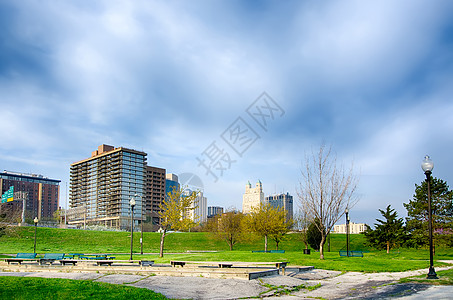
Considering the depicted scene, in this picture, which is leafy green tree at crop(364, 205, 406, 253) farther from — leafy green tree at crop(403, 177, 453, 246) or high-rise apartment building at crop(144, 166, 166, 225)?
high-rise apartment building at crop(144, 166, 166, 225)

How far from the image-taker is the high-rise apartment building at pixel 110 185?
149875 millimetres

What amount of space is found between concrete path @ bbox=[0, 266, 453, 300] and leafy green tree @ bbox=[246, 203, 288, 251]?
81.1ft

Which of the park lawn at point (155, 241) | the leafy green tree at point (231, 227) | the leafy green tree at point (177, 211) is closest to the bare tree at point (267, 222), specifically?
the leafy green tree at point (231, 227)

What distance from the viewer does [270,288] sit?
13.0 meters

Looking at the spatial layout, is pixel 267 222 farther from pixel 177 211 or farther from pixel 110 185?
pixel 110 185

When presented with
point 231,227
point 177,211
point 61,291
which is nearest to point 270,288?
point 61,291

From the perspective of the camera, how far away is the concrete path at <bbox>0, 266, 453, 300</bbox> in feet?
38.4

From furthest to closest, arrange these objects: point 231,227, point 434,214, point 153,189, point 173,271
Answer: point 153,189 < point 231,227 < point 434,214 < point 173,271

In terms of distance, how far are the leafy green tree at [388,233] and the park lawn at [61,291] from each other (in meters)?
36.8

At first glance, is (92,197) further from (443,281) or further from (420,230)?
(443,281)

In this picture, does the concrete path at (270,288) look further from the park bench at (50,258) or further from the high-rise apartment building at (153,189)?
the high-rise apartment building at (153,189)

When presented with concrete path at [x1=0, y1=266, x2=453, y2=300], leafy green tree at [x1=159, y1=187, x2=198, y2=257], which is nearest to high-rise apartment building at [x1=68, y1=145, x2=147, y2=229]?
leafy green tree at [x1=159, y1=187, x2=198, y2=257]

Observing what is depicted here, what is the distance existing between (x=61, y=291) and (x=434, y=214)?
39861 millimetres

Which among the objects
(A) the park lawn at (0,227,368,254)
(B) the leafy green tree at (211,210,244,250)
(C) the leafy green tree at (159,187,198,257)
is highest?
(C) the leafy green tree at (159,187,198,257)
